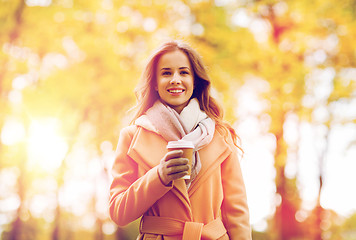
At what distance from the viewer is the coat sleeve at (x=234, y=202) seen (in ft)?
6.63

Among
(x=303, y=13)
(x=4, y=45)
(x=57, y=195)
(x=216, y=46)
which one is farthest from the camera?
(x=57, y=195)

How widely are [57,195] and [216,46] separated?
7.68 metres

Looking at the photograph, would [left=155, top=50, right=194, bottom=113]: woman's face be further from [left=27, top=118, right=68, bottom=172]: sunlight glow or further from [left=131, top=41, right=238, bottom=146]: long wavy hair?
[left=27, top=118, right=68, bottom=172]: sunlight glow

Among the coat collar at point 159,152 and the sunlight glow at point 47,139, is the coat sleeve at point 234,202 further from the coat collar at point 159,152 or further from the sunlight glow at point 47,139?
the sunlight glow at point 47,139

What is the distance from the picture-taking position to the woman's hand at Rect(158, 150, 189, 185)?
1.70 metres

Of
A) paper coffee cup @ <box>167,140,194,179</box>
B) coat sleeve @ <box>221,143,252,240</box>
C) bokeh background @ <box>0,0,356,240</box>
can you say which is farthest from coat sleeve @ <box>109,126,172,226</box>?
bokeh background @ <box>0,0,356,240</box>

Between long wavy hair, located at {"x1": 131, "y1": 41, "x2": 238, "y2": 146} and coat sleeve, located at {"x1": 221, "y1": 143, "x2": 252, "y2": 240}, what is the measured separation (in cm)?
21

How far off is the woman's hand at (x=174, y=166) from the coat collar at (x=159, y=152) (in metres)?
0.25

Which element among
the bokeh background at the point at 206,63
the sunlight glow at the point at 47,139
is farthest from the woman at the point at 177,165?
the sunlight glow at the point at 47,139

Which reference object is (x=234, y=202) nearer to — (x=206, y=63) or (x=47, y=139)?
(x=206, y=63)

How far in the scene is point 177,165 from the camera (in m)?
1.71

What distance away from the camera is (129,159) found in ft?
6.98

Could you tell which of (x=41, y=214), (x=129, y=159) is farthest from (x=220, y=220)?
(x=41, y=214)

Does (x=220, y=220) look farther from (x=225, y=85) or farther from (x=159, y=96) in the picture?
(x=225, y=85)
